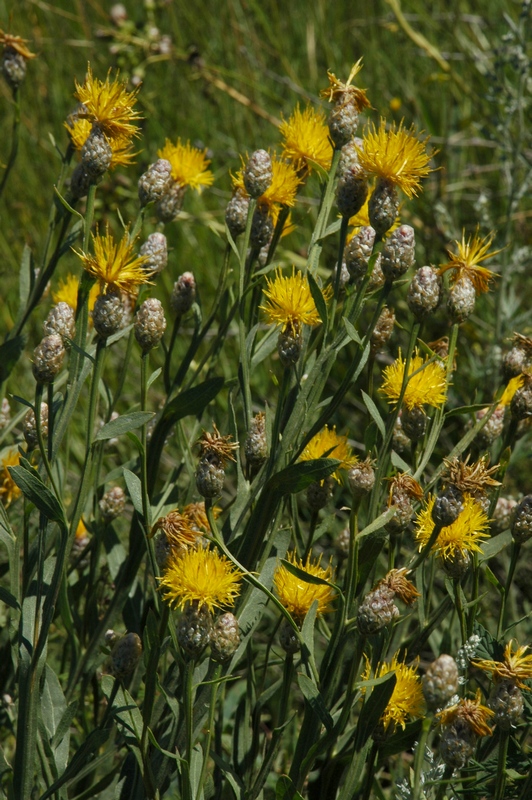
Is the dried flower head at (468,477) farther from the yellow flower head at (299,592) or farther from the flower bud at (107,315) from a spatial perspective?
the flower bud at (107,315)

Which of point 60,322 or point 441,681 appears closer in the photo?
point 441,681

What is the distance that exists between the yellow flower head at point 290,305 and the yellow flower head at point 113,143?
334 millimetres

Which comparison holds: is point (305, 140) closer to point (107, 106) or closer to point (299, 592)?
point (107, 106)

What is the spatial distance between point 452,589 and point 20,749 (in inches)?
27.1

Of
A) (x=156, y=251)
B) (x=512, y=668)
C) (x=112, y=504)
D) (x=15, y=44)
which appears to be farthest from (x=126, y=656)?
(x=15, y=44)

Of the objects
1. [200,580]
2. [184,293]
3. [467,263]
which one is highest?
[467,263]

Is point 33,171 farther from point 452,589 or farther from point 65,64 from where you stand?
point 452,589

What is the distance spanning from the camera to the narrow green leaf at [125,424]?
4.33ft

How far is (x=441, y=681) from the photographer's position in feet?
3.65

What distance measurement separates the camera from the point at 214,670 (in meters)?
1.35

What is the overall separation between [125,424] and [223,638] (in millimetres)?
344

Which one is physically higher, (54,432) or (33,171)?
(33,171)

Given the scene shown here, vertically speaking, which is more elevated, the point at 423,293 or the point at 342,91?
the point at 342,91

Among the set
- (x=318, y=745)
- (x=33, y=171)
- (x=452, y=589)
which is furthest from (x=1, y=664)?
(x=33, y=171)
